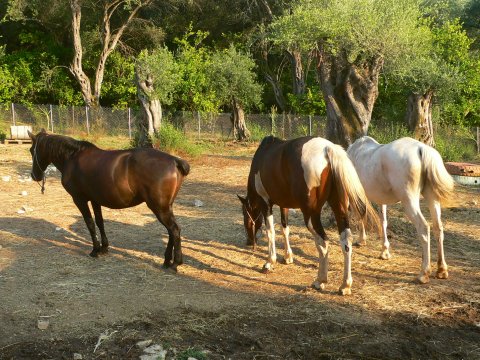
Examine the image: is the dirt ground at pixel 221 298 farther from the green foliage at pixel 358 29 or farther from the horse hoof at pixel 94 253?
the green foliage at pixel 358 29

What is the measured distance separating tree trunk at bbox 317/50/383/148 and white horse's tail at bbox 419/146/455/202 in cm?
357

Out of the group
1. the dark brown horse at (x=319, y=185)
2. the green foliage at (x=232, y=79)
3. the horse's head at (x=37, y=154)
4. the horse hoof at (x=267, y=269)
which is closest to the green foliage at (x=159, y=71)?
the green foliage at (x=232, y=79)

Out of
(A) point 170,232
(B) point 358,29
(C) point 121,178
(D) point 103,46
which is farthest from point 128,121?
(A) point 170,232

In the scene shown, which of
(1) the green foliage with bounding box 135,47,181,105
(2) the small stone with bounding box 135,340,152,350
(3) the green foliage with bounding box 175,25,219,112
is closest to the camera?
(2) the small stone with bounding box 135,340,152,350

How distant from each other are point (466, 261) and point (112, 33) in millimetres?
28684

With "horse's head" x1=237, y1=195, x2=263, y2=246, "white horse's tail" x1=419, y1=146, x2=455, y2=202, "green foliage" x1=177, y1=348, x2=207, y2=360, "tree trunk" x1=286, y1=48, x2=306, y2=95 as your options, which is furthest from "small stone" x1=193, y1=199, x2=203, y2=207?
"tree trunk" x1=286, y1=48, x2=306, y2=95

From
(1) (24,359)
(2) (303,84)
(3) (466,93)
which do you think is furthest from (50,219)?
(2) (303,84)

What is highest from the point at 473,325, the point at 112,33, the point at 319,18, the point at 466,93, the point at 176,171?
the point at 112,33

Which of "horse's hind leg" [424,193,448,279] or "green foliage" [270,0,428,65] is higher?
"green foliage" [270,0,428,65]

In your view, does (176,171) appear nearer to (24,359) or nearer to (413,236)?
(24,359)

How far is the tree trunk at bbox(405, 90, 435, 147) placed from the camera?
16034 millimetres

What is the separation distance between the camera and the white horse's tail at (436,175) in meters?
5.83

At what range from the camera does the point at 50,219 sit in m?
8.93

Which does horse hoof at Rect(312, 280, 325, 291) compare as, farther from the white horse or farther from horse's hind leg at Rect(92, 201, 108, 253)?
horse's hind leg at Rect(92, 201, 108, 253)
